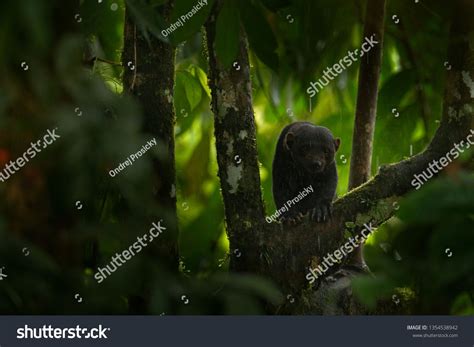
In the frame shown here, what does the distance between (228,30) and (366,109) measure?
976 millimetres

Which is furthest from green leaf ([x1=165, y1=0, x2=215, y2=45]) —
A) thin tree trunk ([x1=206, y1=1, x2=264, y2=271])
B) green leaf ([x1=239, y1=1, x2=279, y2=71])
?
thin tree trunk ([x1=206, y1=1, x2=264, y2=271])

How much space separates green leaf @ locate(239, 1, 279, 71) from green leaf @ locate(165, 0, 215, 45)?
106 mm

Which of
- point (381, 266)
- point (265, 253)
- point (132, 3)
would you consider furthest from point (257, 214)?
point (381, 266)

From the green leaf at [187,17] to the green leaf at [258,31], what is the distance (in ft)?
0.35

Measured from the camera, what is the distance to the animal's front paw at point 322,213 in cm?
261

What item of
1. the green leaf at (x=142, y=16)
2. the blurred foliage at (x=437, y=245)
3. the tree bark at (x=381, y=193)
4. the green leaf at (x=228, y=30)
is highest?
the green leaf at (x=142, y=16)

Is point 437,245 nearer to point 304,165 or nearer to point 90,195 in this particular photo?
point 90,195

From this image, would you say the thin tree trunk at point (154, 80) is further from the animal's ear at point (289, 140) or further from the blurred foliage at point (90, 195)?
the animal's ear at point (289, 140)

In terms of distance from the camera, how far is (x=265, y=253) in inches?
99.1

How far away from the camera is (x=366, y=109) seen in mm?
2834

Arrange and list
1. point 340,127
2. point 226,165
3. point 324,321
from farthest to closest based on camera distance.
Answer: point 340,127 → point 226,165 → point 324,321

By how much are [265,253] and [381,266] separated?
142 cm

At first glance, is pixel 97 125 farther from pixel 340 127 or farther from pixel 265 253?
pixel 340 127

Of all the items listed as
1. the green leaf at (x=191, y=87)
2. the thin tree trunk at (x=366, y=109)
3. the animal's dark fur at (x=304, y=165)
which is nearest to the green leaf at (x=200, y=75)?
the green leaf at (x=191, y=87)
